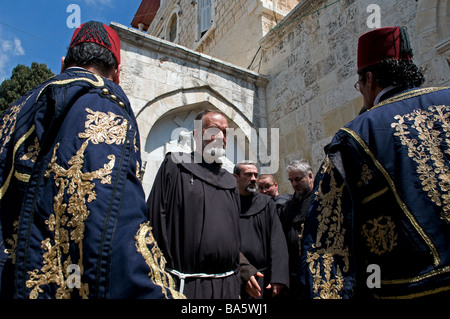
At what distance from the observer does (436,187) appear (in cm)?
127

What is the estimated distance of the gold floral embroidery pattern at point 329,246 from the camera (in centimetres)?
129

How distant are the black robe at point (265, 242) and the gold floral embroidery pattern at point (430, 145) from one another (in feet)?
5.61

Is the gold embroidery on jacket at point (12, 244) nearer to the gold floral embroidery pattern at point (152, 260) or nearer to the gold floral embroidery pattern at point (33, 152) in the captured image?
the gold floral embroidery pattern at point (33, 152)

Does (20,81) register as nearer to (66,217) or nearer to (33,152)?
(33,152)

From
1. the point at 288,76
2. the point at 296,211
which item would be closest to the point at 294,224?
the point at 296,211

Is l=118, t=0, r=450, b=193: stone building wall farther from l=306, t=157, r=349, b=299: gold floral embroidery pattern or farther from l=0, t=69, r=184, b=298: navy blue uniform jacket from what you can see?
l=0, t=69, r=184, b=298: navy blue uniform jacket

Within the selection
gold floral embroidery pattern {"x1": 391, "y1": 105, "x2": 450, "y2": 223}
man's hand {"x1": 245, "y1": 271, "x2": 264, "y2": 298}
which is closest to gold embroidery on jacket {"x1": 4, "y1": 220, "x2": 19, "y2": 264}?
gold floral embroidery pattern {"x1": 391, "y1": 105, "x2": 450, "y2": 223}

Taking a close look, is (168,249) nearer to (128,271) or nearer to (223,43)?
(128,271)

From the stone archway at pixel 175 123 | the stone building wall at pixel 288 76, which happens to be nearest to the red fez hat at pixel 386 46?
the stone building wall at pixel 288 76

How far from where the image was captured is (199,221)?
7.32ft

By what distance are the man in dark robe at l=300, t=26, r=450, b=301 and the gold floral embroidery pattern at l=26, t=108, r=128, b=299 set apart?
87cm

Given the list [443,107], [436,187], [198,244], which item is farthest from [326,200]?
[198,244]

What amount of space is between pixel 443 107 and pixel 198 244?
4.97ft

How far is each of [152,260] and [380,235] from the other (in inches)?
34.2
